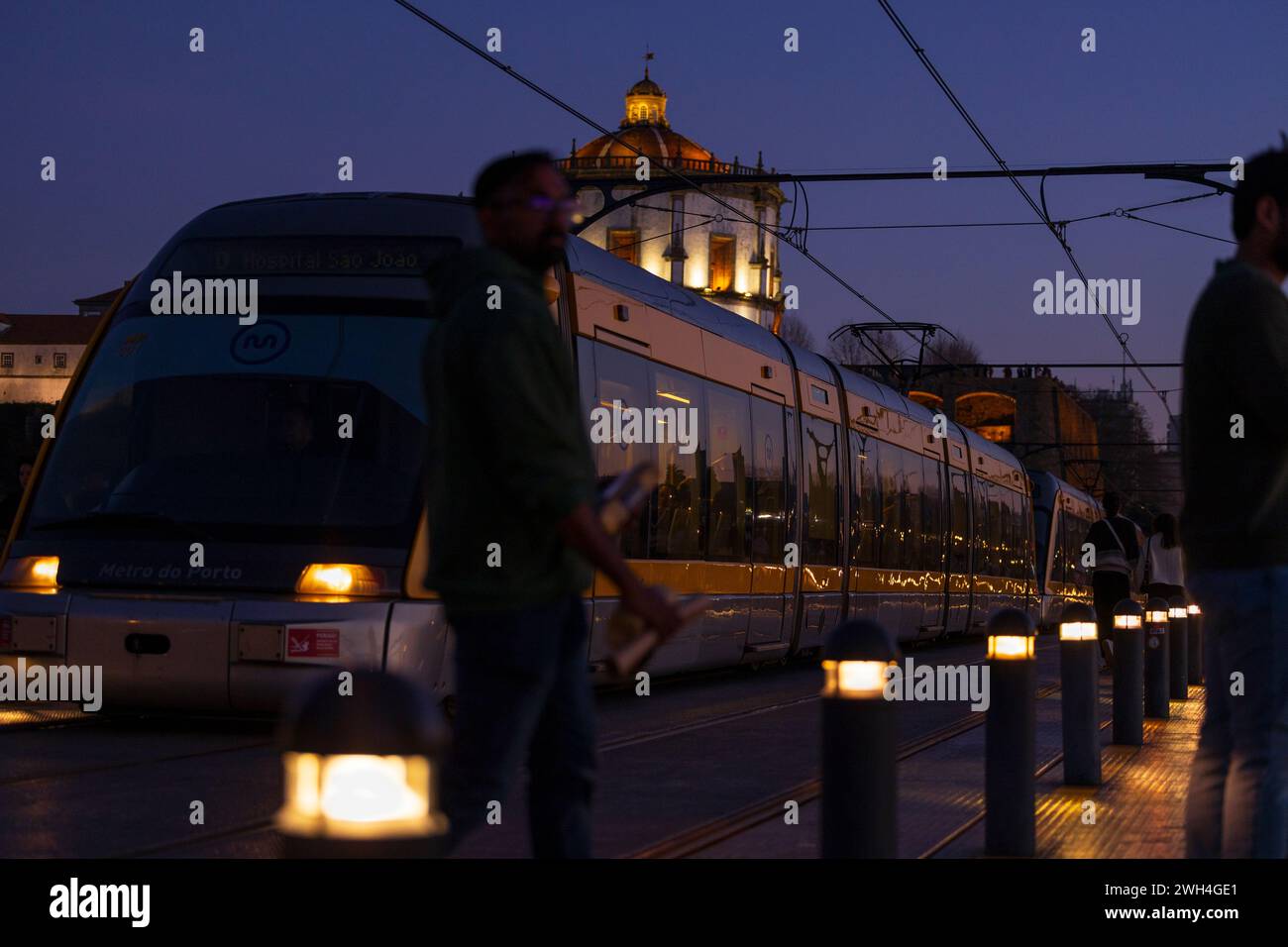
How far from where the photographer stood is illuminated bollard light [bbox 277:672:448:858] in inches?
97.7

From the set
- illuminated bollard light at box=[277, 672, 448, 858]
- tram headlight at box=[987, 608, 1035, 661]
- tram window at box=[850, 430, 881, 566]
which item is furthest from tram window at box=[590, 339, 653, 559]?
illuminated bollard light at box=[277, 672, 448, 858]

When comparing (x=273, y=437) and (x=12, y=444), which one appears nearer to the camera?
(x=273, y=437)

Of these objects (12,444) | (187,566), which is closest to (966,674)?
(187,566)

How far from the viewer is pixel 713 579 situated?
1523cm

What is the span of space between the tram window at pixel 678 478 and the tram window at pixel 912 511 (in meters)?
9.01

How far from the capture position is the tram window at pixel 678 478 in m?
14.0

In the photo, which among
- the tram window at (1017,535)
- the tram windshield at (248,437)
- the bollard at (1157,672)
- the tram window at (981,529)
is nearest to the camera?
the tram windshield at (248,437)

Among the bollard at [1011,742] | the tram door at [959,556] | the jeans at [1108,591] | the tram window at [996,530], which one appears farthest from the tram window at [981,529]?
the bollard at [1011,742]

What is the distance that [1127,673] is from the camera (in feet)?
36.2

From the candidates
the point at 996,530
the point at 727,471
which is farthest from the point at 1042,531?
the point at 727,471

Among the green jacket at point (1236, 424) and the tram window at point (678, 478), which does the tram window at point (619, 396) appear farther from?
the green jacket at point (1236, 424)

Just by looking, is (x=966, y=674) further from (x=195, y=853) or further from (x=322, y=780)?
(x=322, y=780)

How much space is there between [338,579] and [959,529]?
18765 millimetres

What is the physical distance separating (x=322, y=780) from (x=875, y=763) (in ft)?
7.67
